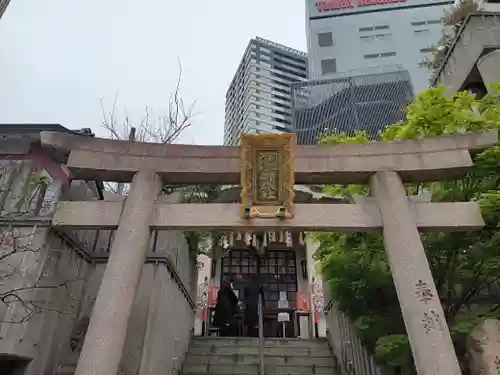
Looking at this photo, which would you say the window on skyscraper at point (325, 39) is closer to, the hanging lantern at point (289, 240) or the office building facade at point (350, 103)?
the office building facade at point (350, 103)

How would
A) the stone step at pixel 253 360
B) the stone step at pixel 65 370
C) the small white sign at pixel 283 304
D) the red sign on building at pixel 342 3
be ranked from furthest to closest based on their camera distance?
1. the red sign on building at pixel 342 3
2. the small white sign at pixel 283 304
3. the stone step at pixel 253 360
4. the stone step at pixel 65 370

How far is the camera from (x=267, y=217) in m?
→ 6.45

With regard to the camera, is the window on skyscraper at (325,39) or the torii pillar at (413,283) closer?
Answer: the torii pillar at (413,283)

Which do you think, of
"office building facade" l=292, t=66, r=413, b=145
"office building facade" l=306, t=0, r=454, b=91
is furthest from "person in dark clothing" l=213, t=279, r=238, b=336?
"office building facade" l=306, t=0, r=454, b=91

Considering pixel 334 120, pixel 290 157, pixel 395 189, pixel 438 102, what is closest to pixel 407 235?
pixel 395 189

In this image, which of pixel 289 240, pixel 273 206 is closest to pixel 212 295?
pixel 289 240

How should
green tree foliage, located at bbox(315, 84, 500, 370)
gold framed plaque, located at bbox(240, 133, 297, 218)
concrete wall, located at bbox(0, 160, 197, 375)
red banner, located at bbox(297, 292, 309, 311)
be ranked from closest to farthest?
concrete wall, located at bbox(0, 160, 197, 375), gold framed plaque, located at bbox(240, 133, 297, 218), green tree foliage, located at bbox(315, 84, 500, 370), red banner, located at bbox(297, 292, 309, 311)

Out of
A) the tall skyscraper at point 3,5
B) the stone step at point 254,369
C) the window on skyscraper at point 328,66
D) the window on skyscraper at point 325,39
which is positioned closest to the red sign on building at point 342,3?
the window on skyscraper at point 325,39

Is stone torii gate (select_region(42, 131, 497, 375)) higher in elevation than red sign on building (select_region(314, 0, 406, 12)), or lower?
lower

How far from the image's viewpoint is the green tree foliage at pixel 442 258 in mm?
6828

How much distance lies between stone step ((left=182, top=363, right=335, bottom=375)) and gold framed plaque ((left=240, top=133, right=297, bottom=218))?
4.03m

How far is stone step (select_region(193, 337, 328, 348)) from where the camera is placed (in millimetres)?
10117

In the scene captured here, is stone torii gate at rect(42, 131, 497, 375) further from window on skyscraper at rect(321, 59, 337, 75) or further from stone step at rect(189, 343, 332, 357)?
window on skyscraper at rect(321, 59, 337, 75)

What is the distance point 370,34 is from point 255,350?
166ft
